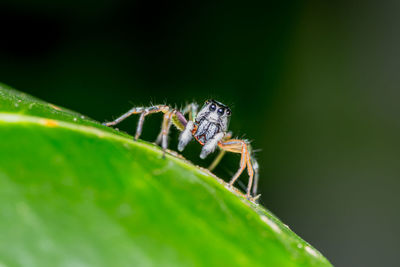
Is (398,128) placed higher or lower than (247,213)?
higher

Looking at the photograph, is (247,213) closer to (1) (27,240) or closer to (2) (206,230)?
(2) (206,230)

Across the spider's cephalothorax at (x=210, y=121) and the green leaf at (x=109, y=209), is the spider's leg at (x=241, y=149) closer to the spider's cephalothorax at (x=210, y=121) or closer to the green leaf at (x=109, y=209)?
the spider's cephalothorax at (x=210, y=121)

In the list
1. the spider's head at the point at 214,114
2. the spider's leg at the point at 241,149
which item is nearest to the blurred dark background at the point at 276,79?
the spider's head at the point at 214,114

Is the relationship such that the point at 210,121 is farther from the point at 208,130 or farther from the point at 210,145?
the point at 210,145

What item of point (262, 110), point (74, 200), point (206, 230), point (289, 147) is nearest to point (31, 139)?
point (74, 200)

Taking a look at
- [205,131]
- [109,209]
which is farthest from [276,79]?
[109,209]

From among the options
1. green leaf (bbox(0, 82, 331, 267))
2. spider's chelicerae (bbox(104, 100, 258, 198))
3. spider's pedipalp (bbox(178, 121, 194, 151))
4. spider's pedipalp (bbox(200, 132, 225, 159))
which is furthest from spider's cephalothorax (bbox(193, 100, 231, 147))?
green leaf (bbox(0, 82, 331, 267))
